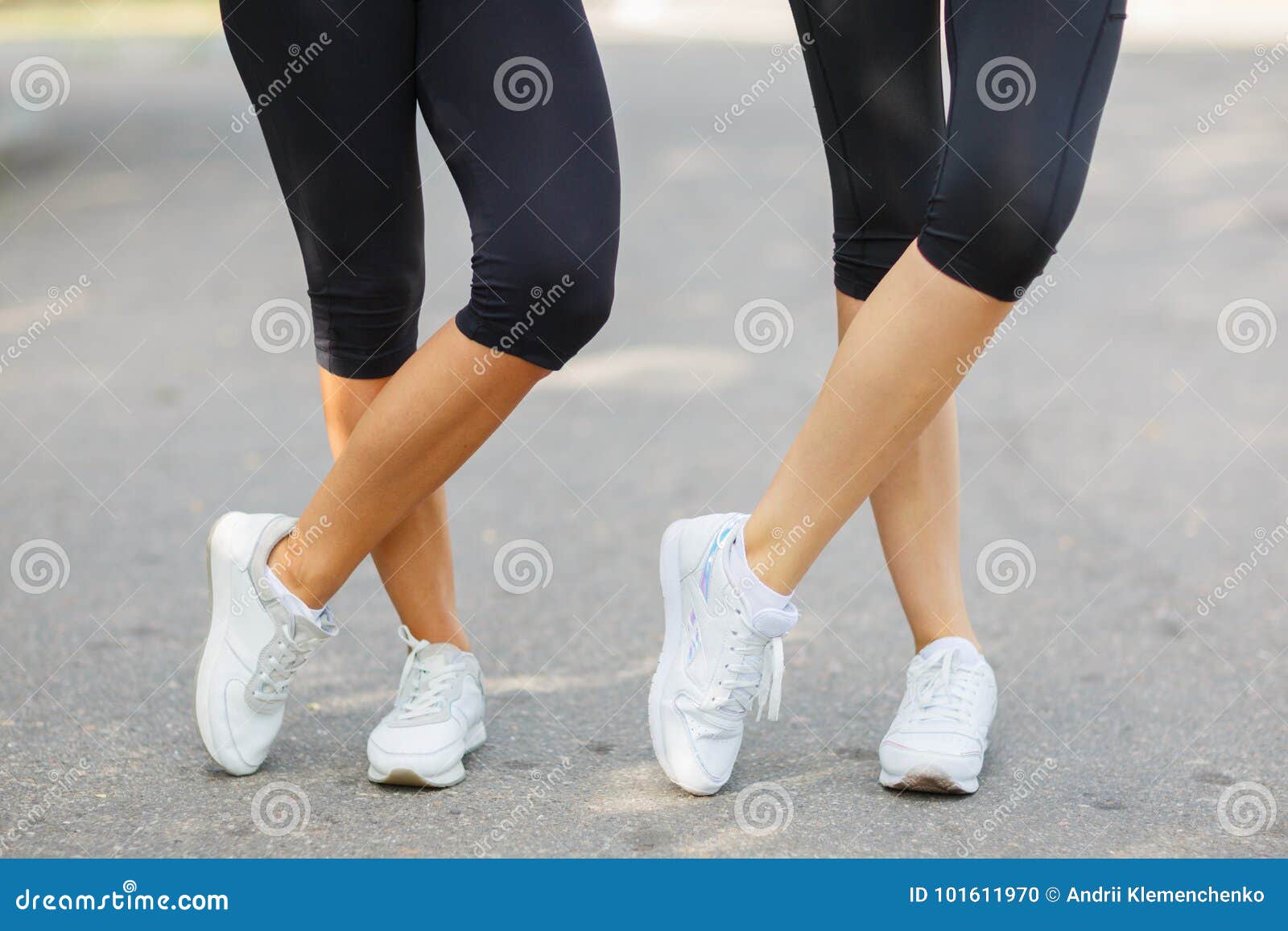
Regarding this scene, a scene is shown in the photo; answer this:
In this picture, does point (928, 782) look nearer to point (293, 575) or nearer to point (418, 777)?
point (418, 777)

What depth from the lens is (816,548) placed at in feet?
5.98

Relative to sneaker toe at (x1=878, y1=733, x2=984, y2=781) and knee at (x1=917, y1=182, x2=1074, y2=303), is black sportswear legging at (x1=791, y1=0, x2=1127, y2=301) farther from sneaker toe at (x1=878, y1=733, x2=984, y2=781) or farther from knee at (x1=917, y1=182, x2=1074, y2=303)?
sneaker toe at (x1=878, y1=733, x2=984, y2=781)

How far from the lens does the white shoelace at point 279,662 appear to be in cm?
199

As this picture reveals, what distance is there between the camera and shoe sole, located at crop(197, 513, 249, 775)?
78.4 inches

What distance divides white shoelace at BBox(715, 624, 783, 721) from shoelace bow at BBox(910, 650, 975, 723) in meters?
0.23

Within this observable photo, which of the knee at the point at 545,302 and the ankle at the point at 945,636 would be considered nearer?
the knee at the point at 545,302

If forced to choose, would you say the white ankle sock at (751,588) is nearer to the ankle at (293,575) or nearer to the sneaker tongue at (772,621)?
the sneaker tongue at (772,621)

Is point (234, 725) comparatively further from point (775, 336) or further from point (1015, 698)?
point (775, 336)

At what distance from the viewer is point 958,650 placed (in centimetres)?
208

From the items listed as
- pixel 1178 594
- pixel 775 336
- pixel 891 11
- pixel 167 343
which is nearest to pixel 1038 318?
pixel 775 336

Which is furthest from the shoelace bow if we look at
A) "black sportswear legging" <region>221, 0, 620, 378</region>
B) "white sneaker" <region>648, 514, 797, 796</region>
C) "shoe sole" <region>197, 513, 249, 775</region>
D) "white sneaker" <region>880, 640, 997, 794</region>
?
"shoe sole" <region>197, 513, 249, 775</region>

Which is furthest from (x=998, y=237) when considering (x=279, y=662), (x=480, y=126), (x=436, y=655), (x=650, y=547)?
(x=650, y=547)

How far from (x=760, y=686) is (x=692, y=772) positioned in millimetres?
151

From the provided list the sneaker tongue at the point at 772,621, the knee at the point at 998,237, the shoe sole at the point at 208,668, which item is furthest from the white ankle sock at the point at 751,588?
the shoe sole at the point at 208,668
